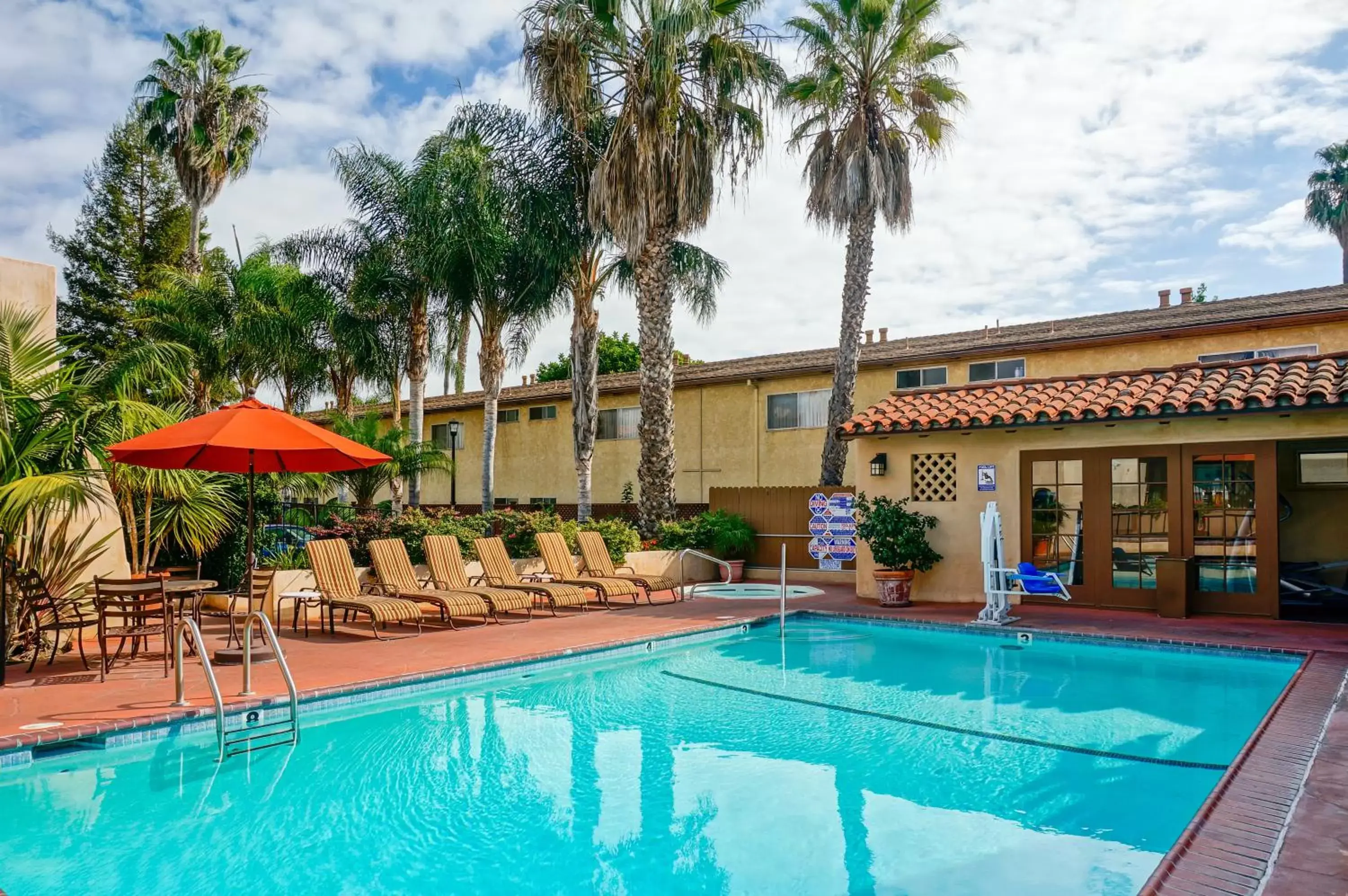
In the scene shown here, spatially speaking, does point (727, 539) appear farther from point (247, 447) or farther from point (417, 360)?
point (247, 447)

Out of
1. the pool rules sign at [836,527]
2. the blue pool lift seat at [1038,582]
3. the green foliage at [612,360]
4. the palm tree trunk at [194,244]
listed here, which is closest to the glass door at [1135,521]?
the blue pool lift seat at [1038,582]

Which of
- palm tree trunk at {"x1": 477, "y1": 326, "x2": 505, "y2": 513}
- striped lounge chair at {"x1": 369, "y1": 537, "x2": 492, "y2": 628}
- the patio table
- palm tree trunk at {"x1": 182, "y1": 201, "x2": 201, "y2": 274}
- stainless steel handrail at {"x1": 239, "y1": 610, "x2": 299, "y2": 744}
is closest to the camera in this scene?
stainless steel handrail at {"x1": 239, "y1": 610, "x2": 299, "y2": 744}

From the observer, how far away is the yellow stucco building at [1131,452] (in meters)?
12.2

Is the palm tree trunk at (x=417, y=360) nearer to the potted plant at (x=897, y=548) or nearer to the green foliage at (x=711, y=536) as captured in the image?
the green foliage at (x=711, y=536)

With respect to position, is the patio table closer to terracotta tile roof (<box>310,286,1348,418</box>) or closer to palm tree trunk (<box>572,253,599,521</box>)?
palm tree trunk (<box>572,253,599,521</box>)

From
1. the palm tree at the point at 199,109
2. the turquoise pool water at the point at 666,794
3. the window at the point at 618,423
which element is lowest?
the turquoise pool water at the point at 666,794

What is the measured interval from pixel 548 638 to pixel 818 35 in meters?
14.2

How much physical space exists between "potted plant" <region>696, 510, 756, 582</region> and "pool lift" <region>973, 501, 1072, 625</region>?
6978 mm

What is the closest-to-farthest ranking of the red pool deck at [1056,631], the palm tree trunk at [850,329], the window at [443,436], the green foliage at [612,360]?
1. the red pool deck at [1056,631]
2. the palm tree trunk at [850,329]
3. the window at [443,436]
4. the green foliage at [612,360]

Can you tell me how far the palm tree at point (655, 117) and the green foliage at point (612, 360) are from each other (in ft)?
80.5

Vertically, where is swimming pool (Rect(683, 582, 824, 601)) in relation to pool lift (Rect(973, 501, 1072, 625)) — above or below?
below

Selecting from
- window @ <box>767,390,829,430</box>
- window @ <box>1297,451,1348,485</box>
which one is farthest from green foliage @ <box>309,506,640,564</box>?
window @ <box>1297,451,1348,485</box>

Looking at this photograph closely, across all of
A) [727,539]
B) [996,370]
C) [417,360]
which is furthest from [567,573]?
[996,370]

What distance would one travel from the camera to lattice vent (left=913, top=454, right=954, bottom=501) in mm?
14469
